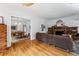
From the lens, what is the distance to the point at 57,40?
7.69 ft

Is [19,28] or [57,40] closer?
[19,28]

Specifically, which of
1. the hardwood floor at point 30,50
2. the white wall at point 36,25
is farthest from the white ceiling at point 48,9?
the hardwood floor at point 30,50

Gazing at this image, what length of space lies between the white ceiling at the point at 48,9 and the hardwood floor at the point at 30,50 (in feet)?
2.18

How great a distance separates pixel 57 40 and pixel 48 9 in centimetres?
73

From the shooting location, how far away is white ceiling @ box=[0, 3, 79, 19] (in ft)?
6.88

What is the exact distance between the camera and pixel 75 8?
2.09 m

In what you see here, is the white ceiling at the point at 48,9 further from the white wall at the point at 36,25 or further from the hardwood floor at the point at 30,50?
the hardwood floor at the point at 30,50

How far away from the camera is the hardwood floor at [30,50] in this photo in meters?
2.19

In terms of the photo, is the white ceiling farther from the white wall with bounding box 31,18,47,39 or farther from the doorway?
the doorway

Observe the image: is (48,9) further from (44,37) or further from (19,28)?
(19,28)

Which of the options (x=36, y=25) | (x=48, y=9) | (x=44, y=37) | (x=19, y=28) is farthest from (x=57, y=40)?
(x=19, y=28)

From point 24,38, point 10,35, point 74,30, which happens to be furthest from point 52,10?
point 10,35

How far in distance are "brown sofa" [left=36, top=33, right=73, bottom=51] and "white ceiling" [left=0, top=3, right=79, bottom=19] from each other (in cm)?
44

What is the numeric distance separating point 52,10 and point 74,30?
2.01ft
